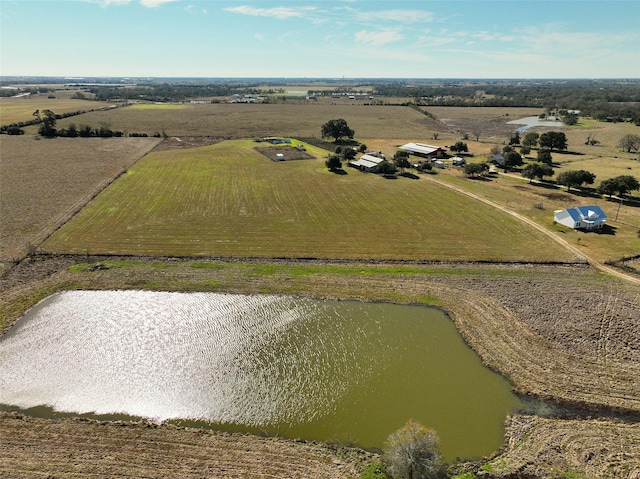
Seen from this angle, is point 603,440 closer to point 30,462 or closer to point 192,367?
point 192,367

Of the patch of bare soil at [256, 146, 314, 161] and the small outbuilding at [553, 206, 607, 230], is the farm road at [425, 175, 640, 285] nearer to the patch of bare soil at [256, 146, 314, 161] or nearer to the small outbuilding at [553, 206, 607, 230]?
the small outbuilding at [553, 206, 607, 230]

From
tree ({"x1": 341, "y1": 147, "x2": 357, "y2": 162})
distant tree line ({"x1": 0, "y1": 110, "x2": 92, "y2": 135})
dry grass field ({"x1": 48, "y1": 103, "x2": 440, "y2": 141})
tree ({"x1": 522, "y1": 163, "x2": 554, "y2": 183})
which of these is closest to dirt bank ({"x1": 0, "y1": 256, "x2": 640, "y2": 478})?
tree ({"x1": 522, "y1": 163, "x2": 554, "y2": 183})

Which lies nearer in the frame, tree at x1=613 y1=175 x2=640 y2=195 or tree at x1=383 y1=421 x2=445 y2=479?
tree at x1=383 y1=421 x2=445 y2=479

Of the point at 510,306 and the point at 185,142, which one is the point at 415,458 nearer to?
the point at 510,306

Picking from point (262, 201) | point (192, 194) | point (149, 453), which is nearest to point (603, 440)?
point (149, 453)

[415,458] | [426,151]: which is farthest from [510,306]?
[426,151]

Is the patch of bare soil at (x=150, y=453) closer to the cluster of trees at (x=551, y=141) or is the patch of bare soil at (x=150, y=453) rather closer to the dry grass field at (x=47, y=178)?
the dry grass field at (x=47, y=178)
